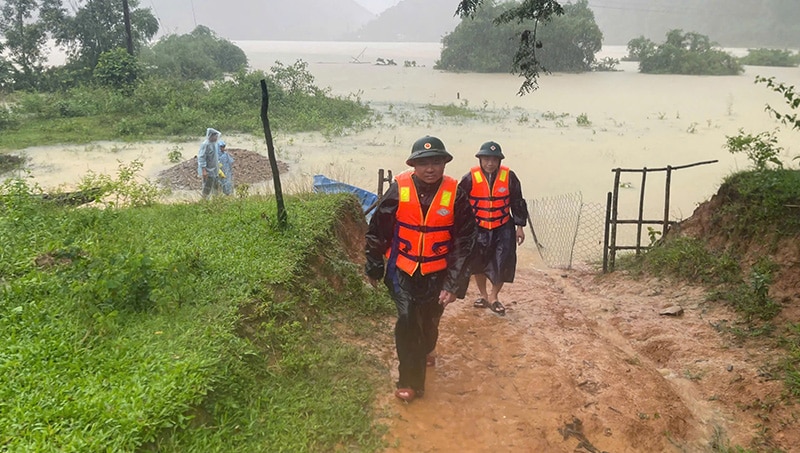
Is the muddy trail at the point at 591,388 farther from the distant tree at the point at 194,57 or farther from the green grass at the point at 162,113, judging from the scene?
the distant tree at the point at 194,57

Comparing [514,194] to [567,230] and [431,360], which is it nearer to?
[431,360]

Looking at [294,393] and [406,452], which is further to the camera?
[294,393]

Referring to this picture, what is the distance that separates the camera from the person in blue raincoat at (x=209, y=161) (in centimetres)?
819

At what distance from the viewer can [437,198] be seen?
3.04 meters

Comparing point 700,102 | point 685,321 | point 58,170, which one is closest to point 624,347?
point 685,321

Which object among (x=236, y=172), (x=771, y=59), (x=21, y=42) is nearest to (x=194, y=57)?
(x=21, y=42)

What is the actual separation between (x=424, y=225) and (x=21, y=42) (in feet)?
92.2

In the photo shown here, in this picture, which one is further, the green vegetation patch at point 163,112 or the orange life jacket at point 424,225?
the green vegetation patch at point 163,112

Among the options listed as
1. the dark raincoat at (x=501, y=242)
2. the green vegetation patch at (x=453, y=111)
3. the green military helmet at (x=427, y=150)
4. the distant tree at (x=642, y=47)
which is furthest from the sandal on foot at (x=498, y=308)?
the distant tree at (x=642, y=47)

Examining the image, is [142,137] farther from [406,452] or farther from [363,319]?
[406,452]

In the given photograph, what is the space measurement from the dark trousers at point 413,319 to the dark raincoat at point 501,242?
1.53m

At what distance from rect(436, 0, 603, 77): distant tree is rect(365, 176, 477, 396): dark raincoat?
3589 cm

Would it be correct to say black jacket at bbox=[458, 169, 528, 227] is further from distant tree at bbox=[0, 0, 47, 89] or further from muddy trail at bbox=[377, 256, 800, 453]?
distant tree at bbox=[0, 0, 47, 89]

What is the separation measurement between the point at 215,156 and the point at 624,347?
6.63 m
